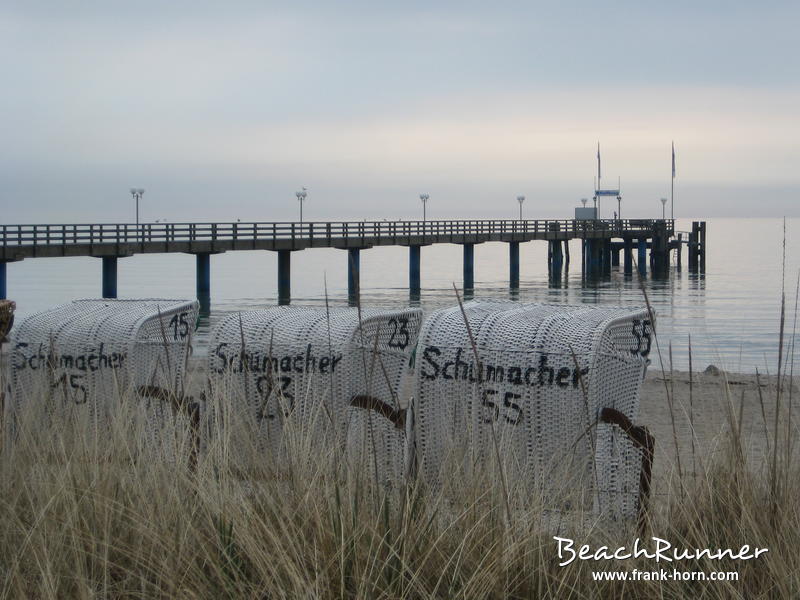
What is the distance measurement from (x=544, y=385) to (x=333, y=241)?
125 ft

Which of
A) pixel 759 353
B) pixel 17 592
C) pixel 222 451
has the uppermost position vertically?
pixel 222 451

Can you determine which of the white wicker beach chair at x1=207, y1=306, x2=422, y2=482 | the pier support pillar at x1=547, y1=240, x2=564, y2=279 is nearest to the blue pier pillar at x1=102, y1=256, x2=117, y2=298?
the pier support pillar at x1=547, y1=240, x2=564, y2=279

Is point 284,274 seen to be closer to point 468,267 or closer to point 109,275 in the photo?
point 109,275

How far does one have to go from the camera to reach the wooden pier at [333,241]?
34.0 m

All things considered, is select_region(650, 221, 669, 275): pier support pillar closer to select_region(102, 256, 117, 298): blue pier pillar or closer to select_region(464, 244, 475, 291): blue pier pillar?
select_region(464, 244, 475, 291): blue pier pillar

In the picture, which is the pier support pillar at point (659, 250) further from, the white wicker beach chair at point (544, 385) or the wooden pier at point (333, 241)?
the white wicker beach chair at point (544, 385)

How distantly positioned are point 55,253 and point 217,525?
3174 centimetres

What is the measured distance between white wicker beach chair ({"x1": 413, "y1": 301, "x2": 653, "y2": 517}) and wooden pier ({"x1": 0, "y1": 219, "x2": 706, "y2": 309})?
15.8 meters

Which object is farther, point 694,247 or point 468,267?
point 694,247

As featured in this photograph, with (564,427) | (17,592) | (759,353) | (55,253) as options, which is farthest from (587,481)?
(55,253)

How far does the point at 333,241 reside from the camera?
42.4 m

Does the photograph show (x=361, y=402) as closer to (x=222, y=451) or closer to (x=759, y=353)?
(x=222, y=451)

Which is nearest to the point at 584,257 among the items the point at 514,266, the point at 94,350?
the point at 514,266

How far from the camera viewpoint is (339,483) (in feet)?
11.0
